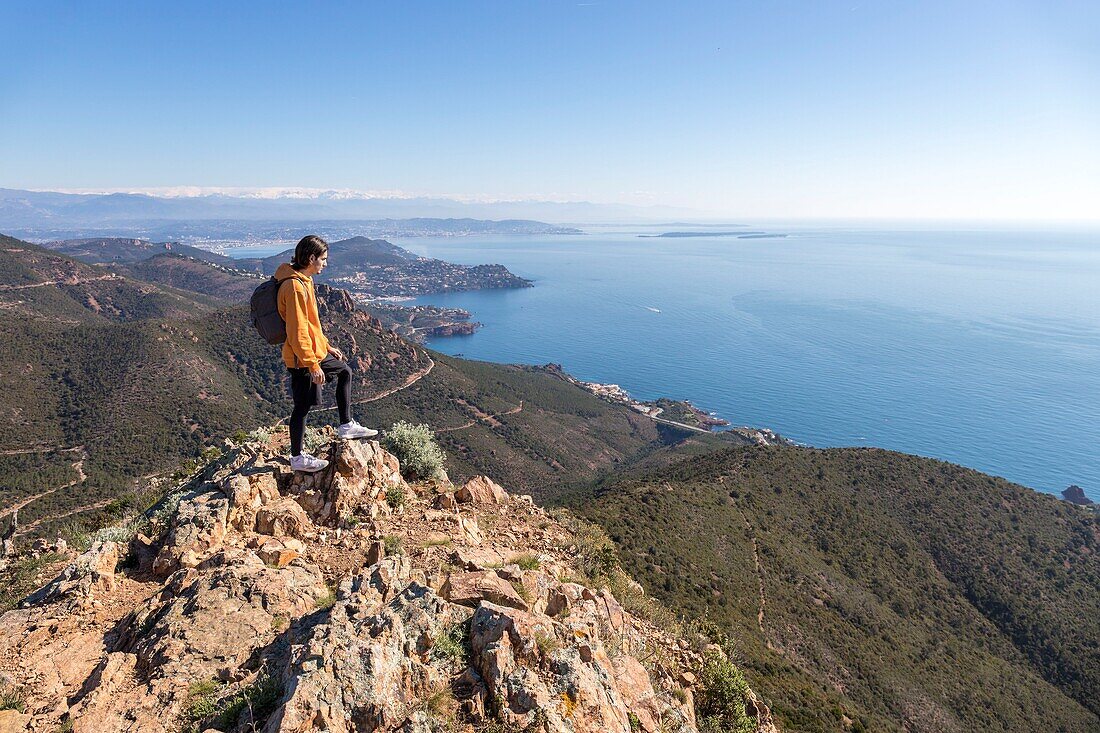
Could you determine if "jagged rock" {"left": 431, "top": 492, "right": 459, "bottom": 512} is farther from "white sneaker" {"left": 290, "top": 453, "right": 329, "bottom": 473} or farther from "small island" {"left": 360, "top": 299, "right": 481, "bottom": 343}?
"small island" {"left": 360, "top": 299, "right": 481, "bottom": 343}

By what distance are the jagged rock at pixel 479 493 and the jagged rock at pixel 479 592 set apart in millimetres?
3894

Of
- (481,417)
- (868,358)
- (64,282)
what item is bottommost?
(481,417)

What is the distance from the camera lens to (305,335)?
18.1ft

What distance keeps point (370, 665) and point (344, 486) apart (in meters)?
4.13

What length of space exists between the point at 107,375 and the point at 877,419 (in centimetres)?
10763

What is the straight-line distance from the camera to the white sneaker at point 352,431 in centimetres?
678

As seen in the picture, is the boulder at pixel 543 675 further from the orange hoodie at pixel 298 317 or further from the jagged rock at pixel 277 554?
the orange hoodie at pixel 298 317

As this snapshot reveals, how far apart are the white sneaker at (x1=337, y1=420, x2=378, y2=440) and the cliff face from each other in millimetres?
1110

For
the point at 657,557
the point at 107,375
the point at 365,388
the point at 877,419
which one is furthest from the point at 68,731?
the point at 877,419

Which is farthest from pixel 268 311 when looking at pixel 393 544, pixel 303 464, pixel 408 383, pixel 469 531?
pixel 408 383

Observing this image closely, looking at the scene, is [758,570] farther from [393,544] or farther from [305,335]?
[305,335]

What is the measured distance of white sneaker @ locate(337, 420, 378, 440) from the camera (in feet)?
22.2

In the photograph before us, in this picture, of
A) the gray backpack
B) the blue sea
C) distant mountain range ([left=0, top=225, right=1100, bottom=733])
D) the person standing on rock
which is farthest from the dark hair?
the blue sea

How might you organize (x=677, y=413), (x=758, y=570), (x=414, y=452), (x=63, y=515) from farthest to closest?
(x=677, y=413) → (x=63, y=515) → (x=758, y=570) → (x=414, y=452)
